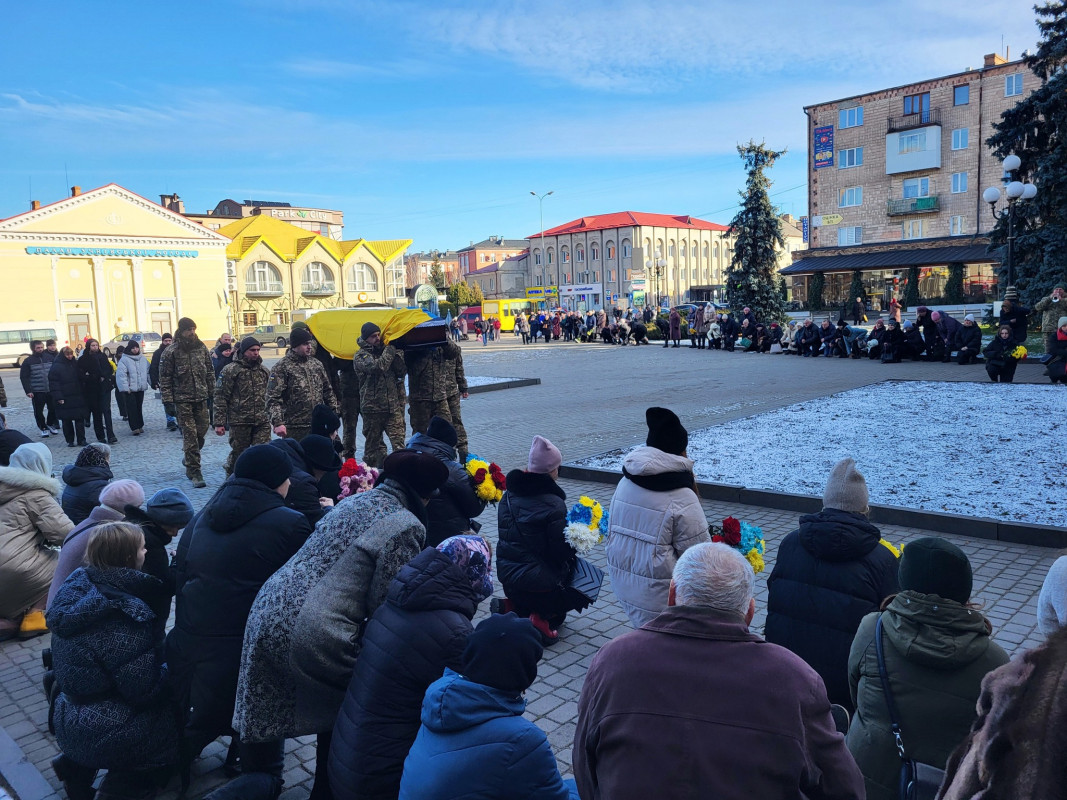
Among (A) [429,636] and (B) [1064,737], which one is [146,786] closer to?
(A) [429,636]

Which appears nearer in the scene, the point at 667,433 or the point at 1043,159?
the point at 667,433

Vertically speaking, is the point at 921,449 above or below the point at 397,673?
below

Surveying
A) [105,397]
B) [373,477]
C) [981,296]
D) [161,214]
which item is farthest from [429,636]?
[161,214]

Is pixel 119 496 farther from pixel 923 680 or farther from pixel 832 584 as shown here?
pixel 923 680

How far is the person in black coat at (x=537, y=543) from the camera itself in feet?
16.6

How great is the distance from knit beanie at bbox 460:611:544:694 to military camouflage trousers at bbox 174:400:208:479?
8818 mm

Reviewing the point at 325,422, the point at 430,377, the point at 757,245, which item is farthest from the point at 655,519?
the point at 757,245

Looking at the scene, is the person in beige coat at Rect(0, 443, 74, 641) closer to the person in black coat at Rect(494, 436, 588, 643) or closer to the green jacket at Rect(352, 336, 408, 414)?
the person in black coat at Rect(494, 436, 588, 643)

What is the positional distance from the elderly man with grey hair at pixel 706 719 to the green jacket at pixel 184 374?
971 centimetres

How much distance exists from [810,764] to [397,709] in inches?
62.5

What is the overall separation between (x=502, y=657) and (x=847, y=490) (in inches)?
84.0

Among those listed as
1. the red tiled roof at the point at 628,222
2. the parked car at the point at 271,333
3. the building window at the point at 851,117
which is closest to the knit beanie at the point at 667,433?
the parked car at the point at 271,333

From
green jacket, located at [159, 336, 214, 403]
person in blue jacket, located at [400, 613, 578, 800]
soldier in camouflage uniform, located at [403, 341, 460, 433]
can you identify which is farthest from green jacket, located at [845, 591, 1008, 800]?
green jacket, located at [159, 336, 214, 403]

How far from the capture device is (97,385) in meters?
14.1
